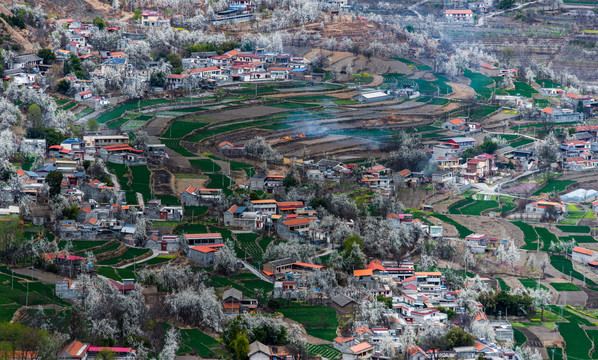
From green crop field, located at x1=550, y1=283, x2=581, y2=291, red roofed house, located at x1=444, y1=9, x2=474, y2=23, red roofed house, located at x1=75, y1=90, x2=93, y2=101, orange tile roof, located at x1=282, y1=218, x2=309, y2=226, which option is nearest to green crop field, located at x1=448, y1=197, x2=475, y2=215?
orange tile roof, located at x1=282, y1=218, x2=309, y2=226

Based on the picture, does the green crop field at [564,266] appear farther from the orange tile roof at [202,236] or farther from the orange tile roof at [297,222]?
the orange tile roof at [202,236]

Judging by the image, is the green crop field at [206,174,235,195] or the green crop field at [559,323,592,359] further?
the green crop field at [206,174,235,195]

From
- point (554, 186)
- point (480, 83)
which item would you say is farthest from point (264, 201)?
point (480, 83)

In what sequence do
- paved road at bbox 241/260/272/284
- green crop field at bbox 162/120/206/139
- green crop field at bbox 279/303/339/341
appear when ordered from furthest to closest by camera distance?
1. green crop field at bbox 162/120/206/139
2. paved road at bbox 241/260/272/284
3. green crop field at bbox 279/303/339/341

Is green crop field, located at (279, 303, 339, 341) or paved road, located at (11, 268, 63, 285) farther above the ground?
paved road, located at (11, 268, 63, 285)

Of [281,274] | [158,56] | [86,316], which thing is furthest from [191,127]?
[86,316]

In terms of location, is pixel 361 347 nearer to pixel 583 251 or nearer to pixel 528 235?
pixel 583 251

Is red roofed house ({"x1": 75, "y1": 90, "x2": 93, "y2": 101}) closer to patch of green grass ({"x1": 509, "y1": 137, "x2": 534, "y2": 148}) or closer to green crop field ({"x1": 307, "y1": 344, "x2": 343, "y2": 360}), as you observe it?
patch of green grass ({"x1": 509, "y1": 137, "x2": 534, "y2": 148})

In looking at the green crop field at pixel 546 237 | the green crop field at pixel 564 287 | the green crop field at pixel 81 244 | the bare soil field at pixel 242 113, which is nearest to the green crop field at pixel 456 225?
the green crop field at pixel 546 237

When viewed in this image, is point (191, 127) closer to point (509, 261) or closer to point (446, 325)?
point (509, 261)
